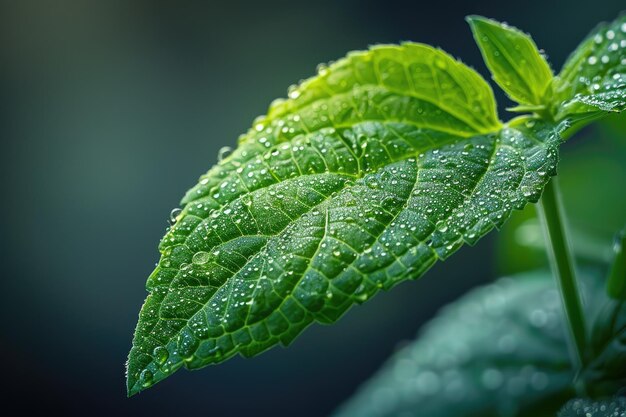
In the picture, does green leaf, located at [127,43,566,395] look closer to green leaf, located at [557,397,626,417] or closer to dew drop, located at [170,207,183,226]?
dew drop, located at [170,207,183,226]

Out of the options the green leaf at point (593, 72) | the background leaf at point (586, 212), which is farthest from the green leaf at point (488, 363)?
the green leaf at point (593, 72)

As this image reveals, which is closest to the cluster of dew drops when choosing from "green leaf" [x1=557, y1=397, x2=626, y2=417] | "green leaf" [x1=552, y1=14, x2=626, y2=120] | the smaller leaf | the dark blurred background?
"green leaf" [x1=552, y1=14, x2=626, y2=120]

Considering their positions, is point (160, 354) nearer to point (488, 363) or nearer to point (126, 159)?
point (488, 363)

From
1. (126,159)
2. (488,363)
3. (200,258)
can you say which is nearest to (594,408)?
(488,363)

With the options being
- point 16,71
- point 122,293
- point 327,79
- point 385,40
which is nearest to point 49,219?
point 122,293

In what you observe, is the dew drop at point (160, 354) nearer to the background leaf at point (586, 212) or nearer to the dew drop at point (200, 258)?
the dew drop at point (200, 258)

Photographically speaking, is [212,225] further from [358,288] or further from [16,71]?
[16,71]
